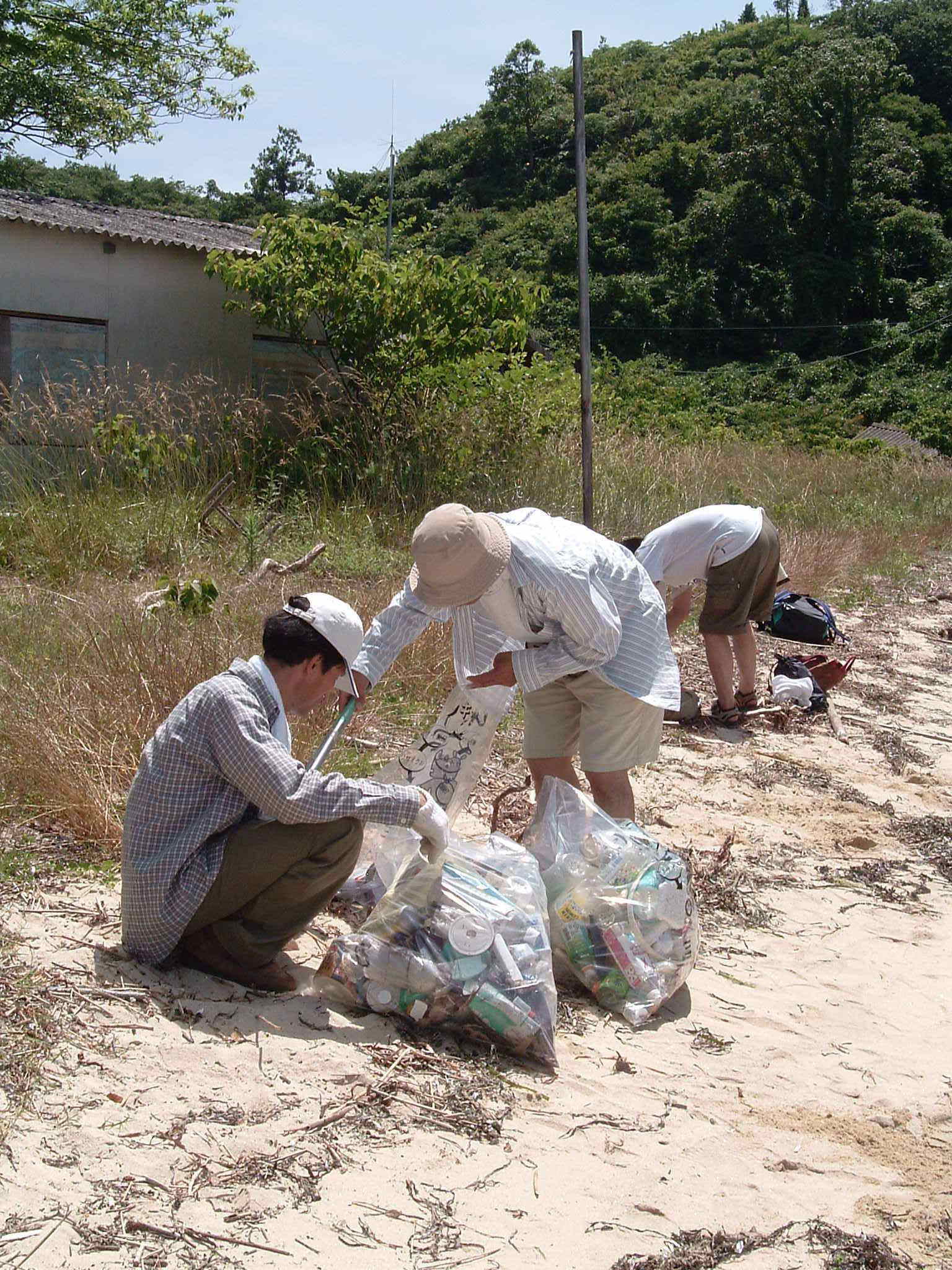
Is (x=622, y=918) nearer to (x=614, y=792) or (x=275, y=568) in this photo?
(x=614, y=792)

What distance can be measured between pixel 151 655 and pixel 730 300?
37.7 meters

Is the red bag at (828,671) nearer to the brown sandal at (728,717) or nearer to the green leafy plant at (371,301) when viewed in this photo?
the brown sandal at (728,717)

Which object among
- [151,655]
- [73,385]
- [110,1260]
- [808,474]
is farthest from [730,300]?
[110,1260]

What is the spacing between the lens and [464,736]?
375cm

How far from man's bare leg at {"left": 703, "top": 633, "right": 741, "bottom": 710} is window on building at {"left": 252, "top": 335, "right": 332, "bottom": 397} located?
746 cm

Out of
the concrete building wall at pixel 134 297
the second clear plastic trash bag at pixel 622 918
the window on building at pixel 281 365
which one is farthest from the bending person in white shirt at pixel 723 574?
the window on building at pixel 281 365

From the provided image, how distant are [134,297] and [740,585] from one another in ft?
27.0

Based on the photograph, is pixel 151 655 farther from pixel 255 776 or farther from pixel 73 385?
pixel 73 385

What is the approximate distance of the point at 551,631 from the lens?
3.63 meters

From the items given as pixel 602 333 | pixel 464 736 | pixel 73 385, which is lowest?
pixel 464 736

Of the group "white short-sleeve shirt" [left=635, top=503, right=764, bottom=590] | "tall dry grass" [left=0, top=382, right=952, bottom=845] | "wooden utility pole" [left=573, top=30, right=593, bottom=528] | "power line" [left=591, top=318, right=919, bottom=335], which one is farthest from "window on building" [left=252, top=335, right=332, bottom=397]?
"power line" [left=591, top=318, right=919, bottom=335]

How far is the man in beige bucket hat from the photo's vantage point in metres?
3.38

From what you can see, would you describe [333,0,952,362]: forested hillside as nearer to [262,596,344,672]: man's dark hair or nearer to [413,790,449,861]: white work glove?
[262,596,344,672]: man's dark hair

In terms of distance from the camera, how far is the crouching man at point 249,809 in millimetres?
2908
